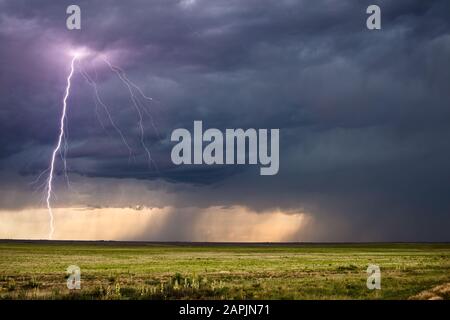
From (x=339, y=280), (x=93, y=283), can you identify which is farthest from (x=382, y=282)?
(x=93, y=283)

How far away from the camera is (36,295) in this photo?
1073 inches

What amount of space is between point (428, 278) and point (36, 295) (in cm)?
2561
